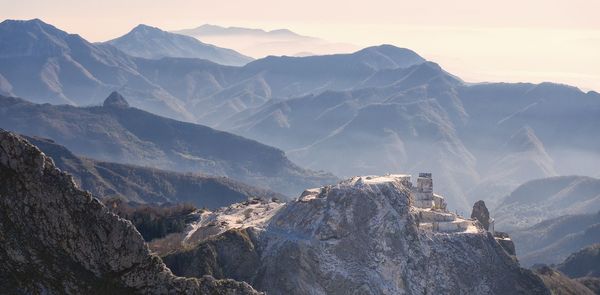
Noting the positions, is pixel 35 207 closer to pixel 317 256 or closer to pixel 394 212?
pixel 317 256

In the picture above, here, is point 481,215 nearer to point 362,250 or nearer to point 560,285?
point 560,285

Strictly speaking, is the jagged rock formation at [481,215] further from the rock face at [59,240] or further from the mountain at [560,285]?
the rock face at [59,240]

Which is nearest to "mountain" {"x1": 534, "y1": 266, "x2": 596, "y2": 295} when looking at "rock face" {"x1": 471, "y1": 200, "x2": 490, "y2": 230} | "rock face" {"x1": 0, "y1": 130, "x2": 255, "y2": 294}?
"rock face" {"x1": 471, "y1": 200, "x2": 490, "y2": 230}

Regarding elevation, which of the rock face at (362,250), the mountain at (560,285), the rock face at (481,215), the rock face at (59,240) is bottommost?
the mountain at (560,285)

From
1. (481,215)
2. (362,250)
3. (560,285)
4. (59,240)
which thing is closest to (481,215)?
(481,215)

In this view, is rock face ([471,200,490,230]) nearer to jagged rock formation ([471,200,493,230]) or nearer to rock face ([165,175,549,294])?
jagged rock formation ([471,200,493,230])

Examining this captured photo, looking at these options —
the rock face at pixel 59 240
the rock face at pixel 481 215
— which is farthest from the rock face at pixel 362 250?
the rock face at pixel 59 240

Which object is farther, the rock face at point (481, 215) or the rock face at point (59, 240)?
the rock face at point (481, 215)
